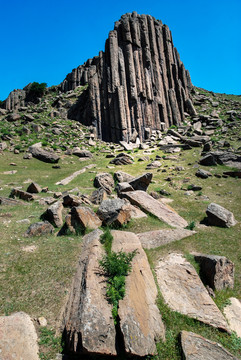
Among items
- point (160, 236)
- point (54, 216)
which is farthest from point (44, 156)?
point (160, 236)

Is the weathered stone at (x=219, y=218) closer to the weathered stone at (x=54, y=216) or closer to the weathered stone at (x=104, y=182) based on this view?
the weathered stone at (x=104, y=182)

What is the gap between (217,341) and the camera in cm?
514

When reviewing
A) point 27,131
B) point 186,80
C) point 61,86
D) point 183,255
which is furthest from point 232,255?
point 61,86

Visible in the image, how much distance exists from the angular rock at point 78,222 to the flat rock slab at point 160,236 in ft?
8.12

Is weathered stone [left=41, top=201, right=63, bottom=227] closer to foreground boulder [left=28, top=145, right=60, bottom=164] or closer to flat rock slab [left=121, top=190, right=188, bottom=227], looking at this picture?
flat rock slab [left=121, top=190, right=188, bottom=227]

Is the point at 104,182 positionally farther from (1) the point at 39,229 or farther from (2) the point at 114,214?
(1) the point at 39,229

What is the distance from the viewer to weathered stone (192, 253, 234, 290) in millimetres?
7020

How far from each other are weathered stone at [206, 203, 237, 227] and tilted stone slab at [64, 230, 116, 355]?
812cm

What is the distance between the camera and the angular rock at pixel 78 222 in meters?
9.51

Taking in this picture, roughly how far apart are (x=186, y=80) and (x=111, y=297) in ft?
208

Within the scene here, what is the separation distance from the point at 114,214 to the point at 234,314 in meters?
6.32

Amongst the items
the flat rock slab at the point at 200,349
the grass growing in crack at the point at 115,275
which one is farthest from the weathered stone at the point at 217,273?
the grass growing in crack at the point at 115,275

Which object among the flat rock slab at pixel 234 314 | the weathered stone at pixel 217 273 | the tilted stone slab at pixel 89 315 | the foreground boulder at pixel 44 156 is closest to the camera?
the tilted stone slab at pixel 89 315

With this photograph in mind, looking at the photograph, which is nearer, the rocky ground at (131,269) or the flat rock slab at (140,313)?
the flat rock slab at (140,313)
